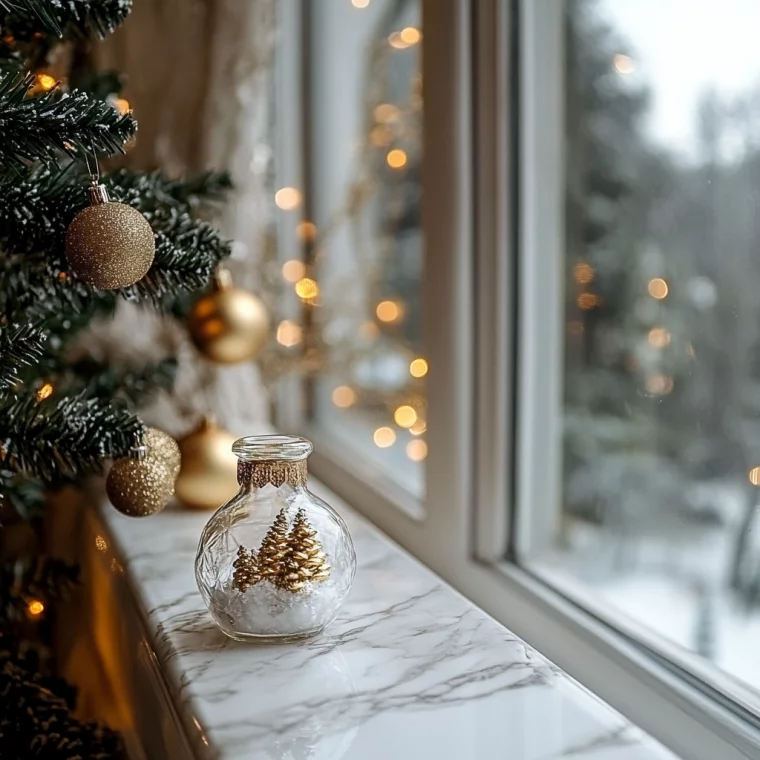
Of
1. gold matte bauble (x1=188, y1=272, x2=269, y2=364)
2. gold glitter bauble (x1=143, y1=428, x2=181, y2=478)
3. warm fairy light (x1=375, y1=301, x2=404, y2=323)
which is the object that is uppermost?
gold matte bauble (x1=188, y1=272, x2=269, y2=364)

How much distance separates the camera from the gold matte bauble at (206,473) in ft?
3.45

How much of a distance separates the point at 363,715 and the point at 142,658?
281 millimetres

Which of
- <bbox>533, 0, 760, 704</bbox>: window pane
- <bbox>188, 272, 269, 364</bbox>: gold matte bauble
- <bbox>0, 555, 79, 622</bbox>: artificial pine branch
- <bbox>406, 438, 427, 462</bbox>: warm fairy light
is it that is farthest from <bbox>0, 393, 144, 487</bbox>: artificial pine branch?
<bbox>406, 438, 427, 462</bbox>: warm fairy light

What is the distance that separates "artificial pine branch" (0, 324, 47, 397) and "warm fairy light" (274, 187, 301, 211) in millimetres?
980

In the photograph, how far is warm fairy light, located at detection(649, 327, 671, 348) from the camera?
1.12 m

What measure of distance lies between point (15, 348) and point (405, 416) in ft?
3.29

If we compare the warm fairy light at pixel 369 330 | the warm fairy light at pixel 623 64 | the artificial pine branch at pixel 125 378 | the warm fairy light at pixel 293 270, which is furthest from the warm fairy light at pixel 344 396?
the warm fairy light at pixel 623 64

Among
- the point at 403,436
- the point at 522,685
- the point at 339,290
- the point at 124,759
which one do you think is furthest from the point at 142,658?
the point at 339,290

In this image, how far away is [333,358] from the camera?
5.55ft

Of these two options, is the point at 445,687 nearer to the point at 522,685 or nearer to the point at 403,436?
the point at 522,685

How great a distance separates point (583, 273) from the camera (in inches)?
46.8

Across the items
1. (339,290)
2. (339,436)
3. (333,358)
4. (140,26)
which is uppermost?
A: (140,26)

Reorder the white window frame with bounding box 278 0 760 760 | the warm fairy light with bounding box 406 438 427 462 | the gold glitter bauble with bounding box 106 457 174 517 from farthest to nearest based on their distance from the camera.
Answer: the warm fairy light with bounding box 406 438 427 462 < the white window frame with bounding box 278 0 760 760 < the gold glitter bauble with bounding box 106 457 174 517

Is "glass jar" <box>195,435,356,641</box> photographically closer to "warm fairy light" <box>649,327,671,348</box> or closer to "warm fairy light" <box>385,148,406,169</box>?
"warm fairy light" <box>649,327,671,348</box>
